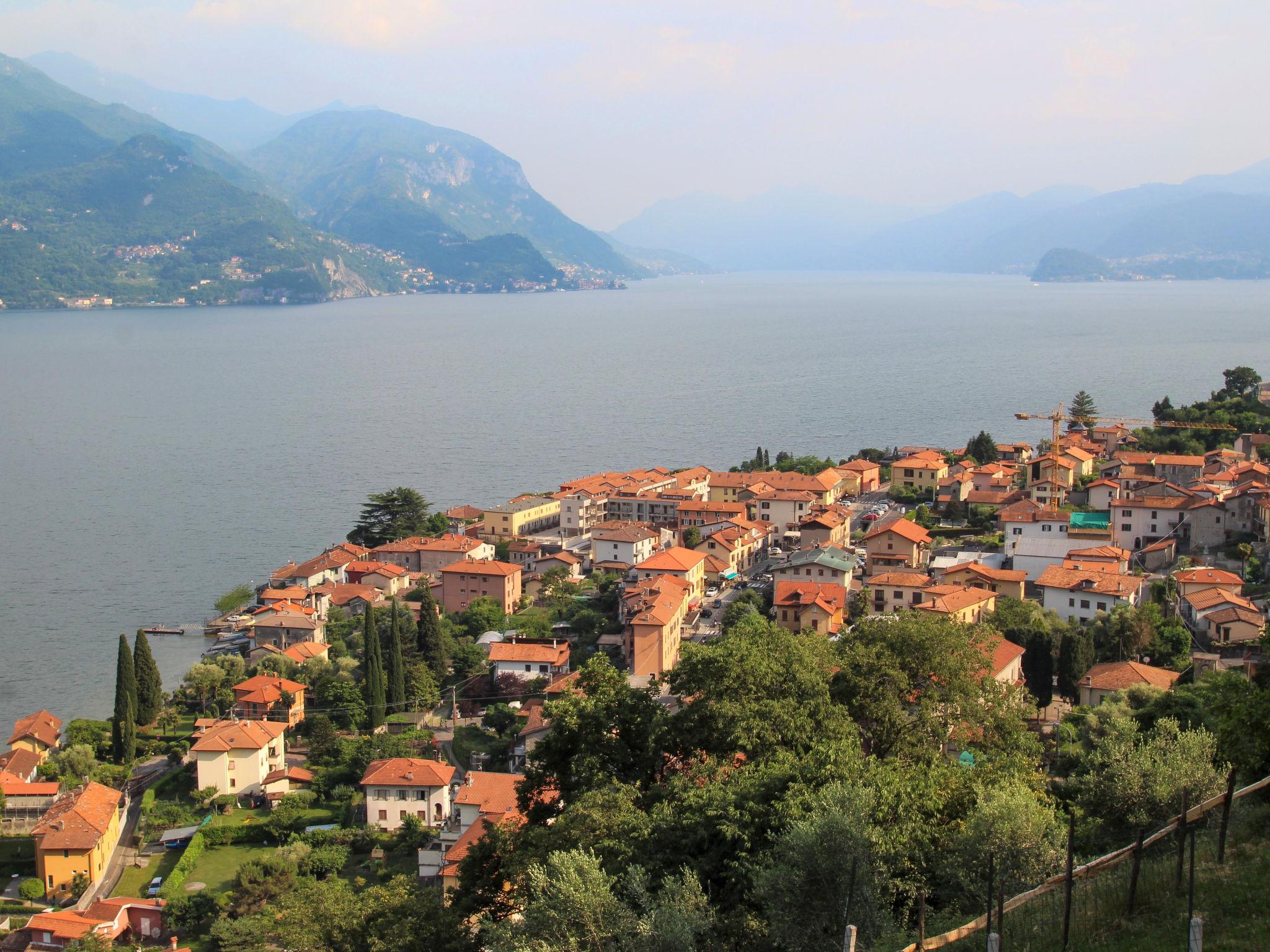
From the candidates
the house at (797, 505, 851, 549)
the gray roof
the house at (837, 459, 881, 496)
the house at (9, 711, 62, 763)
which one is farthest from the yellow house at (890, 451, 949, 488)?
the house at (9, 711, 62, 763)

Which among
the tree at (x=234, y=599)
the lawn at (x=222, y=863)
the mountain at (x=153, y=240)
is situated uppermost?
the mountain at (x=153, y=240)

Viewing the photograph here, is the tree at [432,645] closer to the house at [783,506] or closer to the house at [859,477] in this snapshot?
the house at [783,506]

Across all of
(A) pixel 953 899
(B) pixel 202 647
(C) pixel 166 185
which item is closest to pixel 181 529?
(B) pixel 202 647

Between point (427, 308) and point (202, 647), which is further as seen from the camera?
point (427, 308)

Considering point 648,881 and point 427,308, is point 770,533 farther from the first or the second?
point 427,308

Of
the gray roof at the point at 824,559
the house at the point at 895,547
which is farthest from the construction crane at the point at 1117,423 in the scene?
the gray roof at the point at 824,559

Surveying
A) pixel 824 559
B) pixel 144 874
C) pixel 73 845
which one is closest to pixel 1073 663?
pixel 824 559
